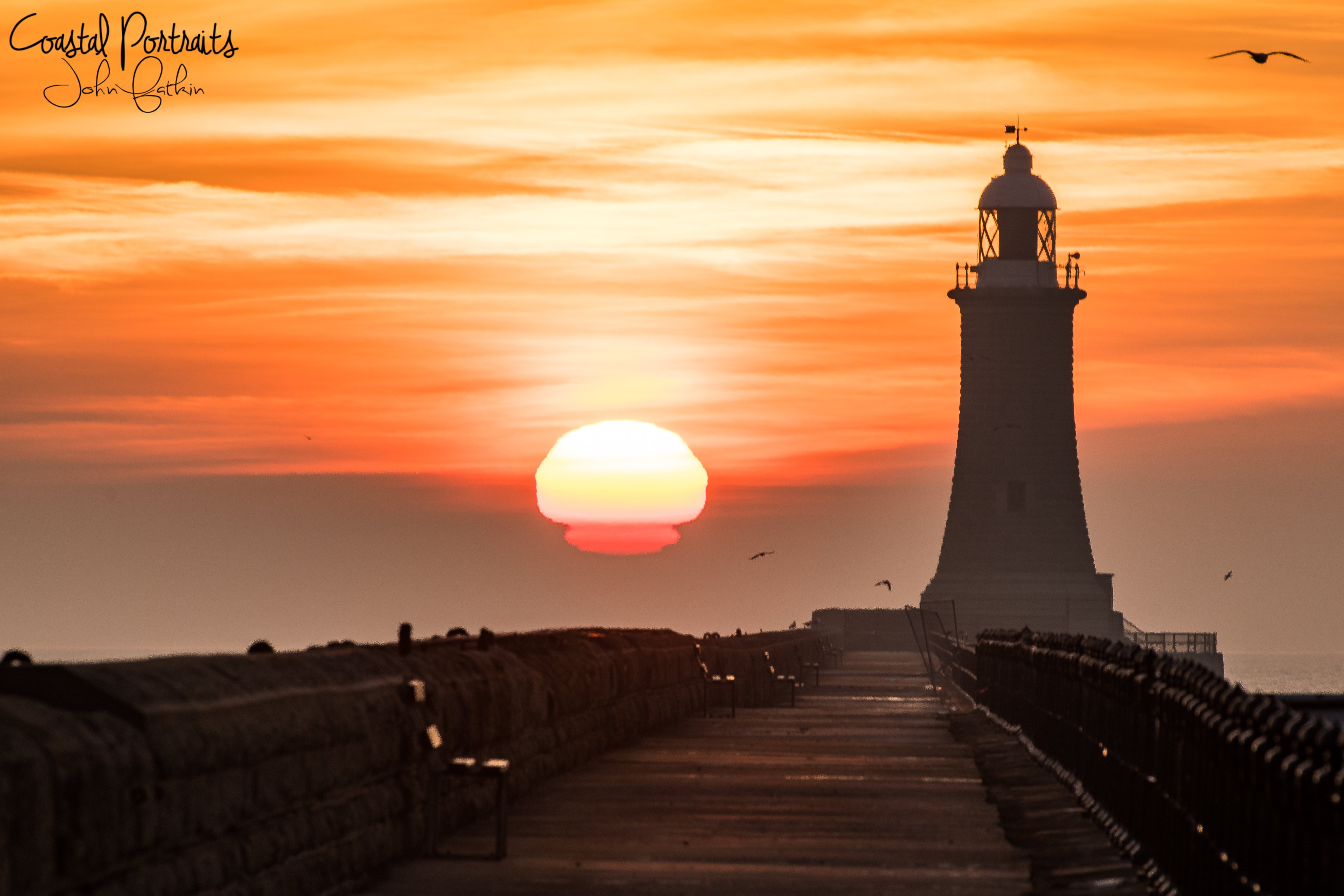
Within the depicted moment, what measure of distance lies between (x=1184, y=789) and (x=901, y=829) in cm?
506

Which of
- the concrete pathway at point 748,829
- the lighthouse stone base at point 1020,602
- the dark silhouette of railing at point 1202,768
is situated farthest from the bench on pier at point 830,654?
the dark silhouette of railing at point 1202,768

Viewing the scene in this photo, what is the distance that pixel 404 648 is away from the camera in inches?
594

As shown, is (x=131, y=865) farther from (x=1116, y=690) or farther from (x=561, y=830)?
(x=1116, y=690)

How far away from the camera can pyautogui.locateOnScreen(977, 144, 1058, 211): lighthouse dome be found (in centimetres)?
10681

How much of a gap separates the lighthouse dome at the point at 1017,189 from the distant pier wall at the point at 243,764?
92060mm

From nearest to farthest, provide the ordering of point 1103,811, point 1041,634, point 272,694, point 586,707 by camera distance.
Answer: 1. point 272,694
2. point 1103,811
3. point 586,707
4. point 1041,634

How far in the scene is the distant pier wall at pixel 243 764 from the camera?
8453 mm

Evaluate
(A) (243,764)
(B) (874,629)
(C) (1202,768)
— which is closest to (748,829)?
(C) (1202,768)

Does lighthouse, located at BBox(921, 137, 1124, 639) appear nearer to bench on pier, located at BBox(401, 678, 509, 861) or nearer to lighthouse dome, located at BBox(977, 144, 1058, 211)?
lighthouse dome, located at BBox(977, 144, 1058, 211)

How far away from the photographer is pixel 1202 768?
1106 centimetres

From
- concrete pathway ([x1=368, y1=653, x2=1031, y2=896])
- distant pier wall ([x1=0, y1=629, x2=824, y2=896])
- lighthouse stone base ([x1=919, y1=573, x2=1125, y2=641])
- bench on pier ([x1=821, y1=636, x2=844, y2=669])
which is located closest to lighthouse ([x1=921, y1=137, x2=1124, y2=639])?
lighthouse stone base ([x1=919, y1=573, x2=1125, y2=641])

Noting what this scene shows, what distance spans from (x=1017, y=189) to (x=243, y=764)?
3951 inches

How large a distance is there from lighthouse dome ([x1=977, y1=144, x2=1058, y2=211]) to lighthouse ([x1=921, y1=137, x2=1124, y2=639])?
2.51 ft

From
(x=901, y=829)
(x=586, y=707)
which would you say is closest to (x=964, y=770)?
(x=586, y=707)
